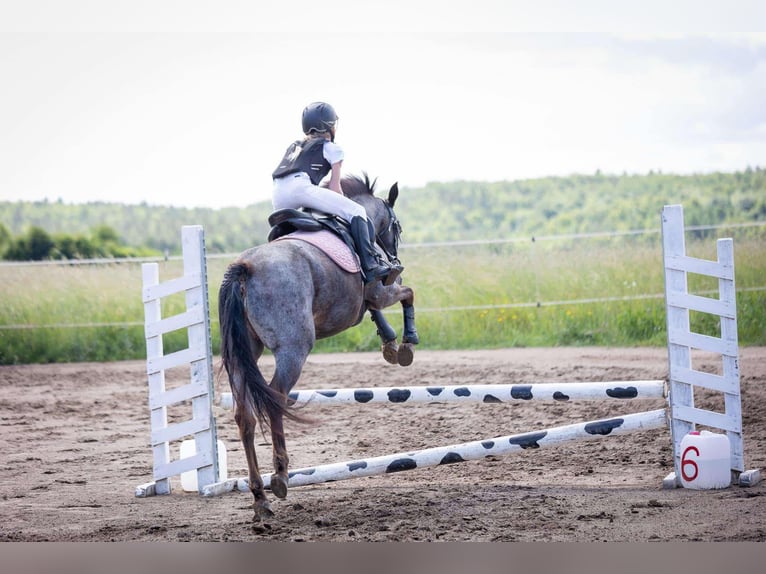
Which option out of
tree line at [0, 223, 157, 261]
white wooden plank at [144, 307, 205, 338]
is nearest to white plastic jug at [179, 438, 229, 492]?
white wooden plank at [144, 307, 205, 338]

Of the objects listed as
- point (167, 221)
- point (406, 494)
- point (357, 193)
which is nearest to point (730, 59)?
point (357, 193)

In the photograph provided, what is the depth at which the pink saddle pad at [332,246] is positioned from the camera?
16.5ft

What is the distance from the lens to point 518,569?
12.4 feet

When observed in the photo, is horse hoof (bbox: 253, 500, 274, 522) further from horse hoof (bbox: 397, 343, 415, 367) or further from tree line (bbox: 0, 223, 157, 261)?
tree line (bbox: 0, 223, 157, 261)

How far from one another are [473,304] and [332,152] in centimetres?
716

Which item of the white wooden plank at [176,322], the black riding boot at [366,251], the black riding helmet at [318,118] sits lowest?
the white wooden plank at [176,322]

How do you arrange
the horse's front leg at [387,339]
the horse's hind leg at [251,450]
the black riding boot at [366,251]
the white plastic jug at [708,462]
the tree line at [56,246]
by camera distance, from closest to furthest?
the horse's hind leg at [251,450] → the white plastic jug at [708,462] → the black riding boot at [366,251] → the horse's front leg at [387,339] → the tree line at [56,246]

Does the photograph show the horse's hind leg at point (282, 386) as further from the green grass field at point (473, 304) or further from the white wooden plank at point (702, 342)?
the green grass field at point (473, 304)

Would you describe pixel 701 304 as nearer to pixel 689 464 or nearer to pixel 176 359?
pixel 689 464

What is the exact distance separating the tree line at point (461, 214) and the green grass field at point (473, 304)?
629cm

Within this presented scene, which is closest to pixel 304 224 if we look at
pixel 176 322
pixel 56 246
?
pixel 176 322

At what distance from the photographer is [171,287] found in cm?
559

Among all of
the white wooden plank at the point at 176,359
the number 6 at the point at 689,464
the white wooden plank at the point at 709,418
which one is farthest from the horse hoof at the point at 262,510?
the white wooden plank at the point at 709,418

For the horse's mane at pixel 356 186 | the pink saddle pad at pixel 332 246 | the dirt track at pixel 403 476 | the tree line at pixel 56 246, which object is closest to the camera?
the dirt track at pixel 403 476
